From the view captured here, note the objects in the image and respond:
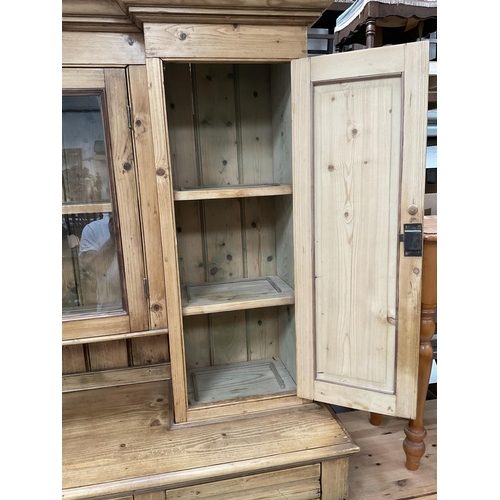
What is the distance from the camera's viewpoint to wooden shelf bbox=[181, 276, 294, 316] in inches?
53.3

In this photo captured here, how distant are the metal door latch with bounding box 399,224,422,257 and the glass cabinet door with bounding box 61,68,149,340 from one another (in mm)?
830

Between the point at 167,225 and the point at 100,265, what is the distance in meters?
0.34

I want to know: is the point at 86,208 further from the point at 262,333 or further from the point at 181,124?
the point at 262,333

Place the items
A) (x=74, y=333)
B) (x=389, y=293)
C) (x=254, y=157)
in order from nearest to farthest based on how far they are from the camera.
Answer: (x=389, y=293)
(x=74, y=333)
(x=254, y=157)


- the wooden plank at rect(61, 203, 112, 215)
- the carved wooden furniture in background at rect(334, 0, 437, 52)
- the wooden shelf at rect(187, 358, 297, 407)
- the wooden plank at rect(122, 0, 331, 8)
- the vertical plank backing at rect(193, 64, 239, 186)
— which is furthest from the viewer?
the carved wooden furniture in background at rect(334, 0, 437, 52)

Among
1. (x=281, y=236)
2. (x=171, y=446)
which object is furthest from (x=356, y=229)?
(x=171, y=446)

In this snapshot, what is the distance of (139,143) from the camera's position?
51.6 inches

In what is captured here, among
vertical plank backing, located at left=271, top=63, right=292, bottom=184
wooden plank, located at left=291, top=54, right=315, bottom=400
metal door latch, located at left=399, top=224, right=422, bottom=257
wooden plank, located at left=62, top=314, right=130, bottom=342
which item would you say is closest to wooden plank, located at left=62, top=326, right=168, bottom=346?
wooden plank, located at left=62, top=314, right=130, bottom=342

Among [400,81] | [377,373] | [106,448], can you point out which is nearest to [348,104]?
[400,81]

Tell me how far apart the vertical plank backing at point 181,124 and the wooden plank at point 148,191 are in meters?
0.23

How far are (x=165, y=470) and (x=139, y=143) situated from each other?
3.18 ft

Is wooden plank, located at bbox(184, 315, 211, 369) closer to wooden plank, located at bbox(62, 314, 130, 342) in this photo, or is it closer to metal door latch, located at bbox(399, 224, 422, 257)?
wooden plank, located at bbox(62, 314, 130, 342)

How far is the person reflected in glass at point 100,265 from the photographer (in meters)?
1.36

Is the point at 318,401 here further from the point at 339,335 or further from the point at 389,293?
the point at 389,293
